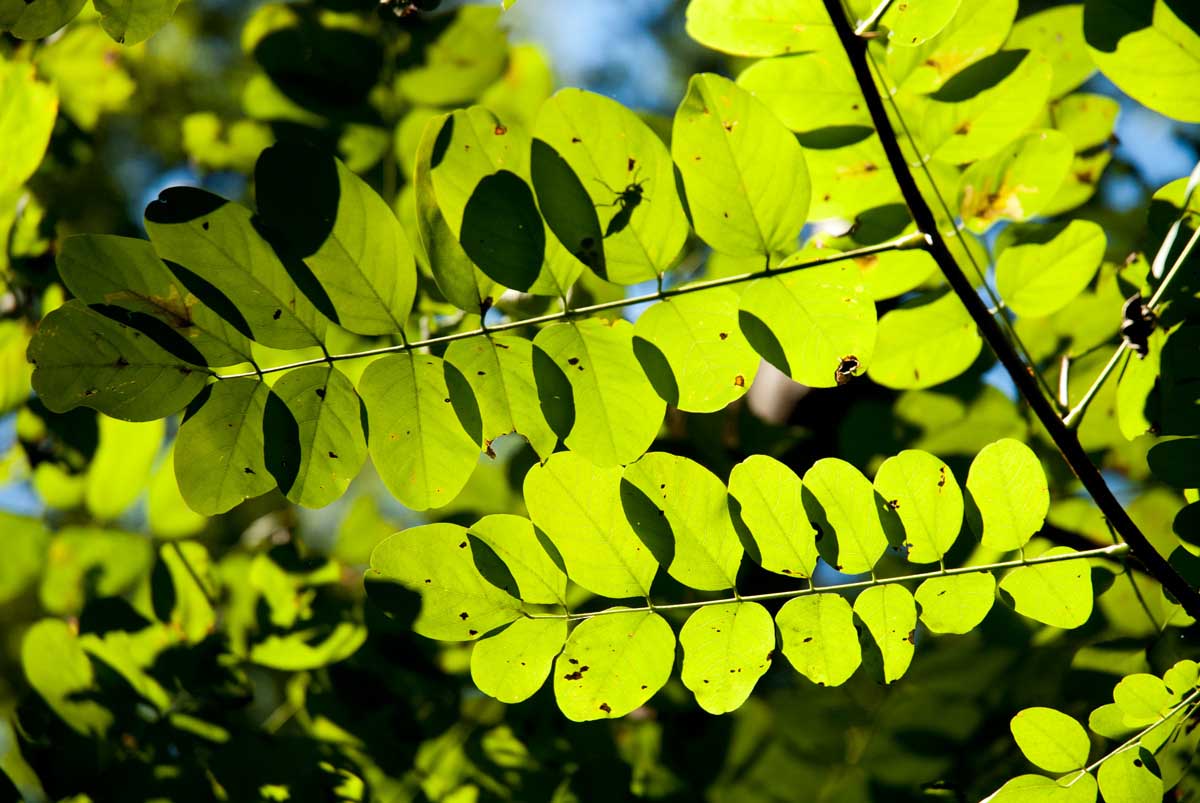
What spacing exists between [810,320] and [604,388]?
216 millimetres

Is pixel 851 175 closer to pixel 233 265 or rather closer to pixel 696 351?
pixel 696 351

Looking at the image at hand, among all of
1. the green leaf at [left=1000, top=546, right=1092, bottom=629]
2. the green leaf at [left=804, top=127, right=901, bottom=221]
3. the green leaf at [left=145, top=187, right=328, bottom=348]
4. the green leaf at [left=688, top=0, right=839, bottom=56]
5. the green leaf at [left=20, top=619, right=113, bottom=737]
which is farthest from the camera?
the green leaf at [left=20, top=619, right=113, bottom=737]

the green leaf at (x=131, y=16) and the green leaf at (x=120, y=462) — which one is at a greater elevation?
the green leaf at (x=131, y=16)

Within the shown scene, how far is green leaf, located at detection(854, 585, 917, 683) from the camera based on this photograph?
838 millimetres

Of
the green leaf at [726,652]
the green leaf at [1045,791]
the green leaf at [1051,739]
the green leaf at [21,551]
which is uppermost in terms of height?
the green leaf at [726,652]

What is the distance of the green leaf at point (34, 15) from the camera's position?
29.6 inches

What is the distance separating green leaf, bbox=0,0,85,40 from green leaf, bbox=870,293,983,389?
96 centimetres

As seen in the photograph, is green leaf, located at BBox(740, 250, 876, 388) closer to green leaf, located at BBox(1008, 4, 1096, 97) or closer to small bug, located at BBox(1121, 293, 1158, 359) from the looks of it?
small bug, located at BBox(1121, 293, 1158, 359)

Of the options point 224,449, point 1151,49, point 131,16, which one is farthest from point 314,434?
point 1151,49

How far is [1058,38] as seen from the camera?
113 centimetres

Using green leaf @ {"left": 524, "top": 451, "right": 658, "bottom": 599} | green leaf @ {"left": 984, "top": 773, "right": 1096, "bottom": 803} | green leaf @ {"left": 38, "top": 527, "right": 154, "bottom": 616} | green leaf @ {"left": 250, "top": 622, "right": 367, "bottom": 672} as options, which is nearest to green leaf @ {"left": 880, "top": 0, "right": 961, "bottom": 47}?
green leaf @ {"left": 524, "top": 451, "right": 658, "bottom": 599}

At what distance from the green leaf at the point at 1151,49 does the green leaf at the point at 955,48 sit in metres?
0.12

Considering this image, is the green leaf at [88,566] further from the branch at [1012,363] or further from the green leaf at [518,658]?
the branch at [1012,363]

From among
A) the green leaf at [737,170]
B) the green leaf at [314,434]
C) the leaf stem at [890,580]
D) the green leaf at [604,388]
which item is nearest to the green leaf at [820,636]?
the leaf stem at [890,580]
